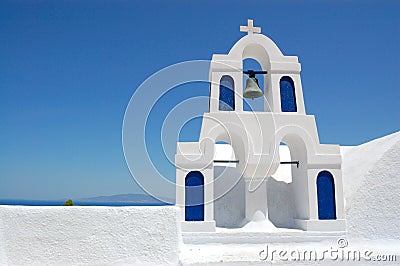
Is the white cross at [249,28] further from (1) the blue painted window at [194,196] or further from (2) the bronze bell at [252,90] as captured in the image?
(1) the blue painted window at [194,196]

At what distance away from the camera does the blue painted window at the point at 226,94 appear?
11.0 meters

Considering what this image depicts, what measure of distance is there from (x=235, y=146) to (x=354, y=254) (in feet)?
15.4

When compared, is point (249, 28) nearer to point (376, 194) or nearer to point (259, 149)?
point (259, 149)

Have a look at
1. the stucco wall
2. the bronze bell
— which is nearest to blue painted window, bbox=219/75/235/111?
the bronze bell

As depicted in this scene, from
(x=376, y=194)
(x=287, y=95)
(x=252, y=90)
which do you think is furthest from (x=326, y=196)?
(x=252, y=90)

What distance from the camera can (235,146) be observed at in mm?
11922

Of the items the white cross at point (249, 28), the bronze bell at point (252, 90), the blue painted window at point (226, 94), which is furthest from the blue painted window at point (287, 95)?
the white cross at point (249, 28)

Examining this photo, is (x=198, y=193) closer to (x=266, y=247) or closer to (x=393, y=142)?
(x=266, y=247)

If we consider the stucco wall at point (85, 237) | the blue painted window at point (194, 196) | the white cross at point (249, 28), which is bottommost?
the stucco wall at point (85, 237)

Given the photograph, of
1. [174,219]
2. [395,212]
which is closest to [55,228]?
[174,219]

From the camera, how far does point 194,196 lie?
1025 centimetres

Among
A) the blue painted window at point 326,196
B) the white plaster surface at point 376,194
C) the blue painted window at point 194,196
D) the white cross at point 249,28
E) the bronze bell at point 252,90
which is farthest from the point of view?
the white cross at point 249,28

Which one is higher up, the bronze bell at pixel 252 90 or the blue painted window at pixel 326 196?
the bronze bell at pixel 252 90

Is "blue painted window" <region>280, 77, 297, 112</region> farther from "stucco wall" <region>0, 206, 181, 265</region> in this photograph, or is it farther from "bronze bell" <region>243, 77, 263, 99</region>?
"stucco wall" <region>0, 206, 181, 265</region>
